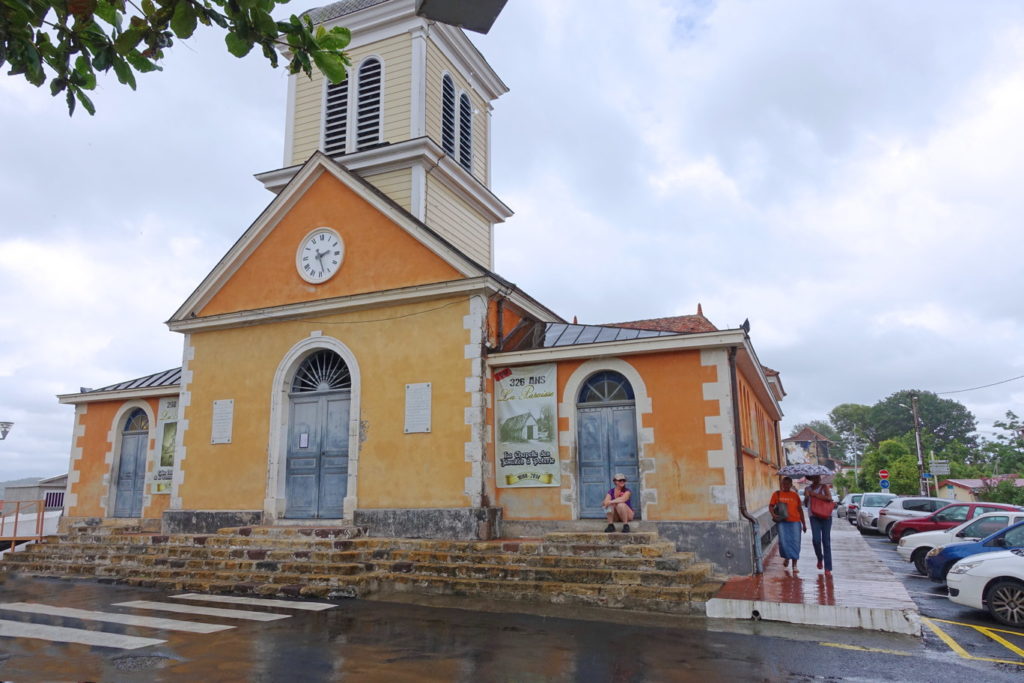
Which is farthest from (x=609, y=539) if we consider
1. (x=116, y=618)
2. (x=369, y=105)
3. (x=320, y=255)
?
(x=369, y=105)

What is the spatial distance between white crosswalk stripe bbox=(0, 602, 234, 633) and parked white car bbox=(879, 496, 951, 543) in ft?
65.1

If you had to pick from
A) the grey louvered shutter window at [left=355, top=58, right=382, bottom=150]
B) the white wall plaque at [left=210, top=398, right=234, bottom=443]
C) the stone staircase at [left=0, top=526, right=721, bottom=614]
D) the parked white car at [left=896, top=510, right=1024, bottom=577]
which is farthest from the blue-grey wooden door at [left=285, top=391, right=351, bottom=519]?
the parked white car at [left=896, top=510, right=1024, bottom=577]

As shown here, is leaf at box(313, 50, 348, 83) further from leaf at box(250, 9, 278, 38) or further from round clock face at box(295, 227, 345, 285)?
round clock face at box(295, 227, 345, 285)

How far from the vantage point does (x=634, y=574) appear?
9.78 metres

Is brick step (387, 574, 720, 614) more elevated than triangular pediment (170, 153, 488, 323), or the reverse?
triangular pediment (170, 153, 488, 323)

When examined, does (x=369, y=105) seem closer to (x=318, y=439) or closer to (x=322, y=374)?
(x=322, y=374)

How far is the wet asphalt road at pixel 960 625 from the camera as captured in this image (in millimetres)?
7539

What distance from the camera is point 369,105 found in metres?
17.7

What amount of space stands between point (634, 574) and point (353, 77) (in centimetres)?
1412

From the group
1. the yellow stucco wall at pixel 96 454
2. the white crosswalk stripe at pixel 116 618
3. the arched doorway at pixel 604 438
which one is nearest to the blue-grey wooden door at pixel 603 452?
the arched doorway at pixel 604 438

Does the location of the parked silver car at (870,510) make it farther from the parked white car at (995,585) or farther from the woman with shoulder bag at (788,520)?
the parked white car at (995,585)

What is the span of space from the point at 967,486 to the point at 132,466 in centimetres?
4121

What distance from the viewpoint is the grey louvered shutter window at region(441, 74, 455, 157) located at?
18031 mm

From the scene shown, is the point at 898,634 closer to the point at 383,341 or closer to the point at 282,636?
the point at 282,636
